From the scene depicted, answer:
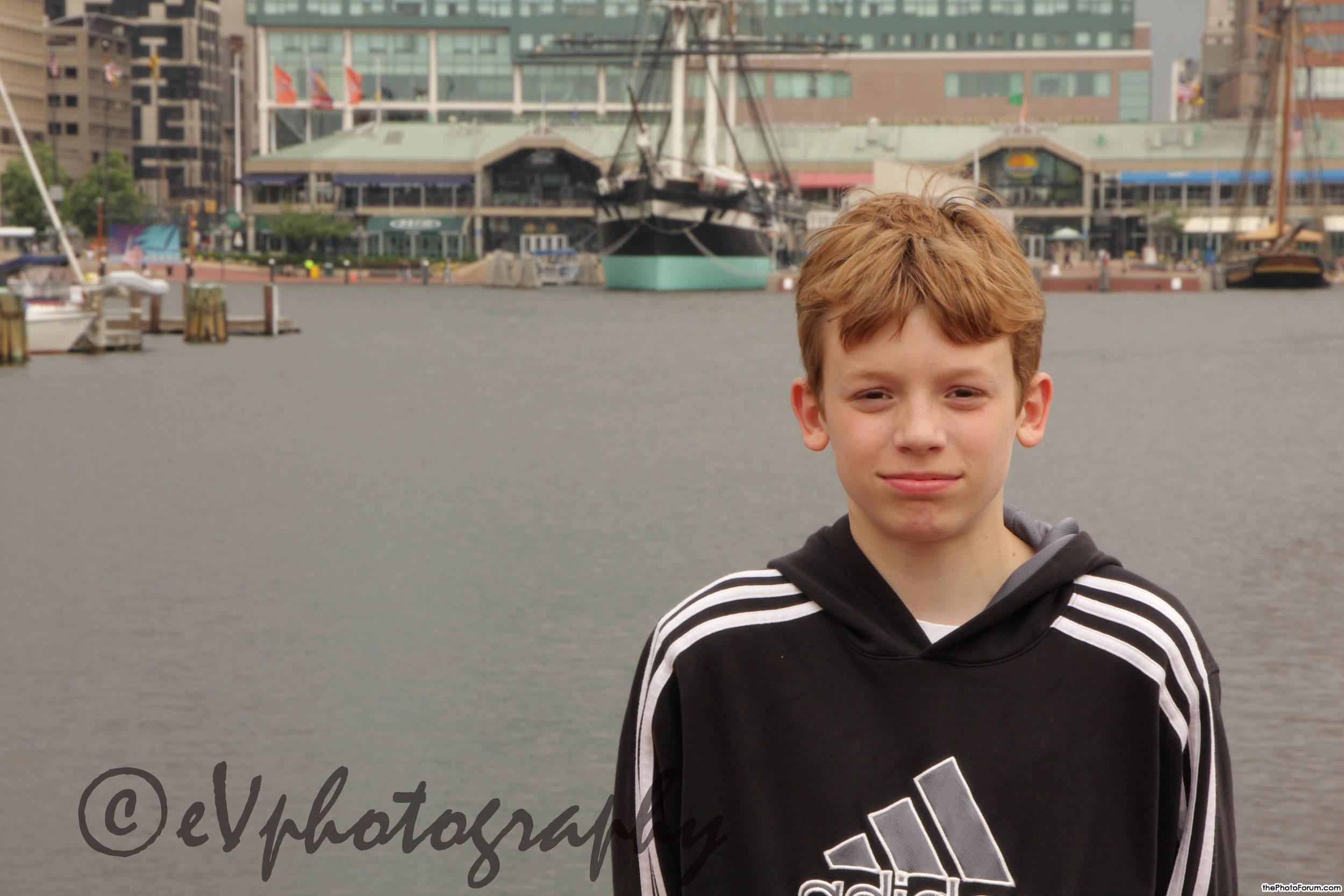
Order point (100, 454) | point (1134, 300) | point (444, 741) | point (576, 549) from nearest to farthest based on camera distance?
point (444, 741), point (576, 549), point (100, 454), point (1134, 300)

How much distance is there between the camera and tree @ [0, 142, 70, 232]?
114875mm

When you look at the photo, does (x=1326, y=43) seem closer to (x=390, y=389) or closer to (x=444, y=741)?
(x=390, y=389)

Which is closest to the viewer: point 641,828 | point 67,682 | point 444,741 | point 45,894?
point 641,828

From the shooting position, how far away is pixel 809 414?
2.80m

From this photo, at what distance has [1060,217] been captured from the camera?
368ft

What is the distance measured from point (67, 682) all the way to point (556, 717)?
2870 millimetres

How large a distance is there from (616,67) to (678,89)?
4566cm

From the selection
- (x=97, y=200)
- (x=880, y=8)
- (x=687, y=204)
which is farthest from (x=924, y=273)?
(x=880, y=8)

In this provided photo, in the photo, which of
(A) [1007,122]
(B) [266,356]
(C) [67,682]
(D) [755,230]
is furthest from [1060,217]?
(C) [67,682]

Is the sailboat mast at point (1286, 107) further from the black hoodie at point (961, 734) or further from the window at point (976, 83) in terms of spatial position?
the black hoodie at point (961, 734)

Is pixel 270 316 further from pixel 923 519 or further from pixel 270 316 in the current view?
pixel 923 519

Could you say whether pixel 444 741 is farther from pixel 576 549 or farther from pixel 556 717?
pixel 576 549

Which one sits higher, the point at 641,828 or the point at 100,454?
the point at 641,828

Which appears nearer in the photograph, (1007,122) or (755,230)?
(755,230)
